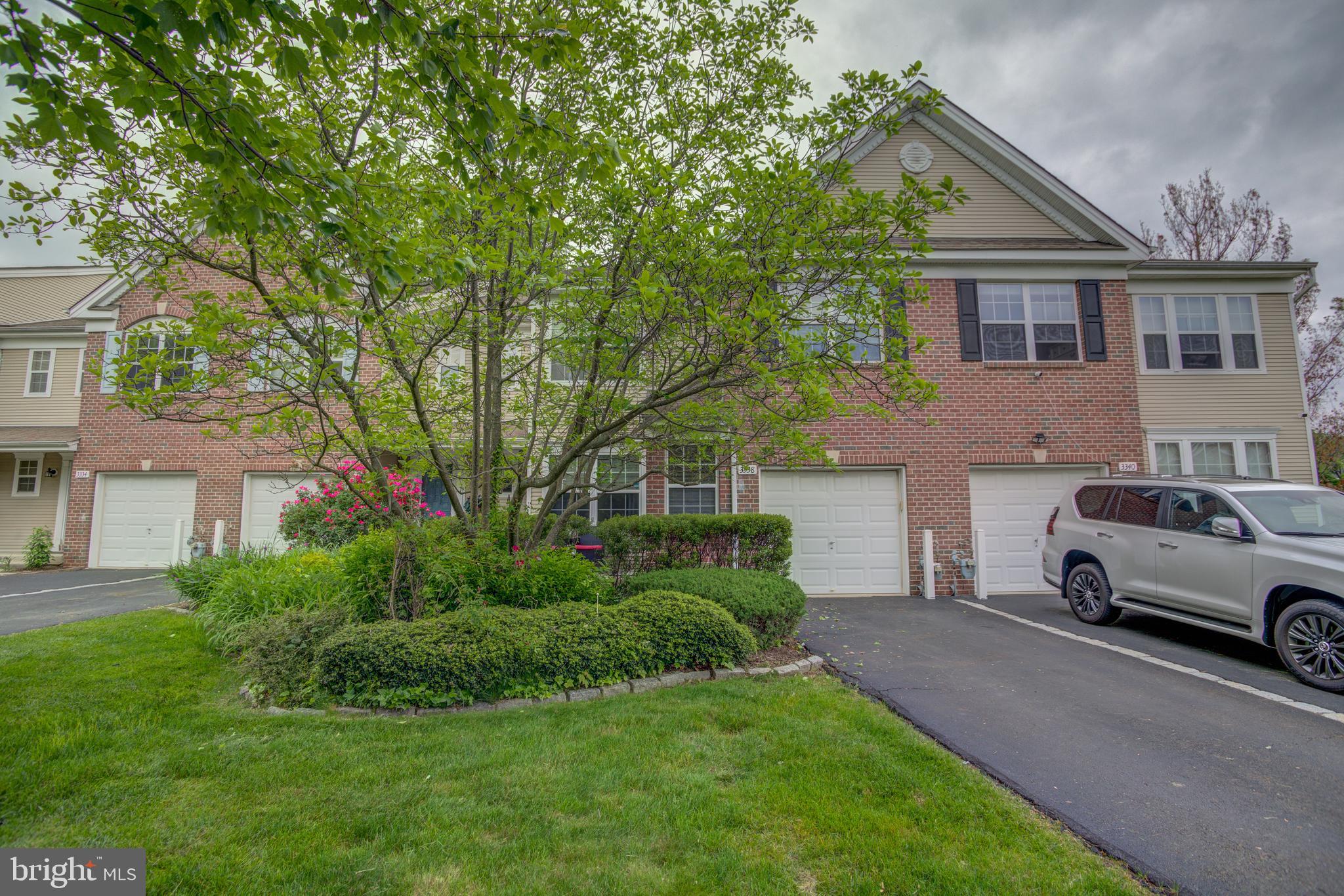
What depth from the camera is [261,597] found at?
6.32 metres

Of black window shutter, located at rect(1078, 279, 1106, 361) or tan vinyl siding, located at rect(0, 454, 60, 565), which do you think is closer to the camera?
black window shutter, located at rect(1078, 279, 1106, 361)

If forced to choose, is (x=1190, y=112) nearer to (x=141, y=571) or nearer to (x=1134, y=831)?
(x=1134, y=831)

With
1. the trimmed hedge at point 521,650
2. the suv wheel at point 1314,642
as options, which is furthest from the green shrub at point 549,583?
the suv wheel at point 1314,642

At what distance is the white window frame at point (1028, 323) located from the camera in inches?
419

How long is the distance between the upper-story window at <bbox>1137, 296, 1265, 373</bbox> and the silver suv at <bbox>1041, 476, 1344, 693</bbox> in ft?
16.9

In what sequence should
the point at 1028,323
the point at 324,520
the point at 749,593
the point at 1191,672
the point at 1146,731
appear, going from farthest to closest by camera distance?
the point at 1028,323 < the point at 324,520 < the point at 749,593 < the point at 1191,672 < the point at 1146,731

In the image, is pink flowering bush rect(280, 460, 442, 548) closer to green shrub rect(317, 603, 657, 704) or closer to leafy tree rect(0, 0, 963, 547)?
leafy tree rect(0, 0, 963, 547)

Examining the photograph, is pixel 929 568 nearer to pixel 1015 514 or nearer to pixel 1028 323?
pixel 1015 514

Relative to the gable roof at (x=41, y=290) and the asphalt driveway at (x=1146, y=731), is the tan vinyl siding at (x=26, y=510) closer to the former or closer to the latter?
the gable roof at (x=41, y=290)

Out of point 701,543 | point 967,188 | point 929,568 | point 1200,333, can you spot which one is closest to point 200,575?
point 701,543

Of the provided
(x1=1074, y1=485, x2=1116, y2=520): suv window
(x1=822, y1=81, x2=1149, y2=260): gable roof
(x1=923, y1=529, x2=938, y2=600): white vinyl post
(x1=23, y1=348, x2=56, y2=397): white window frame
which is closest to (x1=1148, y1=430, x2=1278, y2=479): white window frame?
(x1=822, y1=81, x2=1149, y2=260): gable roof

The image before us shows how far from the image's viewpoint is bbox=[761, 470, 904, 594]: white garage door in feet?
33.3

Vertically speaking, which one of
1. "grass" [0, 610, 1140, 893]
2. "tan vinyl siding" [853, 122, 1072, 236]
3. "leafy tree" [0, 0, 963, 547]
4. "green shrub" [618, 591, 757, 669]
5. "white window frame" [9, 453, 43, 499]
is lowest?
"grass" [0, 610, 1140, 893]

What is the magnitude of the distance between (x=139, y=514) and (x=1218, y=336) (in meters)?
22.8
